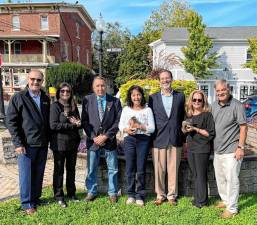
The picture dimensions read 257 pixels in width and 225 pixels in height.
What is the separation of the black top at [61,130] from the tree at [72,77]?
21.9 metres

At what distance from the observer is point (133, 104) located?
500 cm

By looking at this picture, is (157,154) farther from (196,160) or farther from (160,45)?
(160,45)

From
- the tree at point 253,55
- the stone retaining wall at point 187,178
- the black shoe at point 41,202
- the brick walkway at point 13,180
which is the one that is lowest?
the brick walkway at point 13,180

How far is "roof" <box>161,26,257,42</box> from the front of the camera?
88.6 feet

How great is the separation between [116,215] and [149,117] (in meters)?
1.49

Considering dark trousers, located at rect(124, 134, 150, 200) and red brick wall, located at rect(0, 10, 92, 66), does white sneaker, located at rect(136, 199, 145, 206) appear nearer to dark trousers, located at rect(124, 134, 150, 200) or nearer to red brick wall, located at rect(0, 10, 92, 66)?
dark trousers, located at rect(124, 134, 150, 200)

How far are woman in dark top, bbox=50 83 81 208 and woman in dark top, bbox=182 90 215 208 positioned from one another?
1.65 meters

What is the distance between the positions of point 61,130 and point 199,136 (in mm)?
2018

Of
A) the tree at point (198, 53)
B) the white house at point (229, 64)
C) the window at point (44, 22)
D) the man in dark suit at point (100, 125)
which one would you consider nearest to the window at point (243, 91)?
the white house at point (229, 64)

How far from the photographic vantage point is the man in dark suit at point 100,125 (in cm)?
502

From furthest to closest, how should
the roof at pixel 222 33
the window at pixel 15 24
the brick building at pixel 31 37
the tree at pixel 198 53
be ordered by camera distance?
the window at pixel 15 24, the brick building at pixel 31 37, the roof at pixel 222 33, the tree at pixel 198 53

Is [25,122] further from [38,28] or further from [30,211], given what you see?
[38,28]

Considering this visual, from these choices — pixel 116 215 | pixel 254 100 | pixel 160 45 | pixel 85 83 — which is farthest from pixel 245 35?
pixel 116 215

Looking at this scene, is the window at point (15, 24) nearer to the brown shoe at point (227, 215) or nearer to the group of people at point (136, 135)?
the group of people at point (136, 135)
